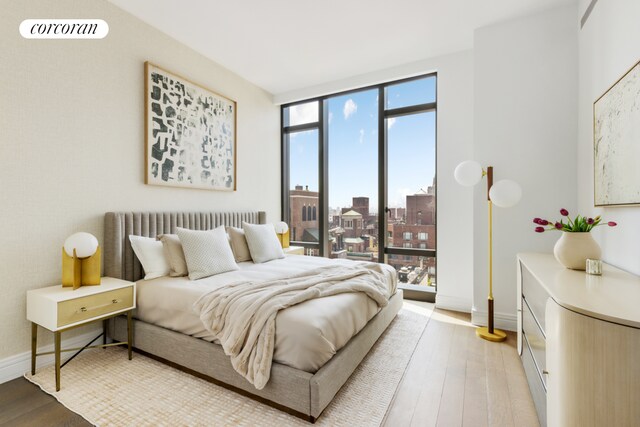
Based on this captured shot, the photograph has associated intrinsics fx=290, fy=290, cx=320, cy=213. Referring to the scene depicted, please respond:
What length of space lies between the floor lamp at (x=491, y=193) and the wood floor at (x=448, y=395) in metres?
0.16

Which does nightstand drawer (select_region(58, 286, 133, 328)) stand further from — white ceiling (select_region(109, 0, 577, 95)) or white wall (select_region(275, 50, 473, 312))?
white wall (select_region(275, 50, 473, 312))

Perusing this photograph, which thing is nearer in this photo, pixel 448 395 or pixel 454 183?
pixel 448 395

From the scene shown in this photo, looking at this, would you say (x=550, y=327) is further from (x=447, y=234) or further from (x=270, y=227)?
(x=270, y=227)

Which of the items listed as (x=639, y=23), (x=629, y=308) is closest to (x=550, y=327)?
(x=629, y=308)

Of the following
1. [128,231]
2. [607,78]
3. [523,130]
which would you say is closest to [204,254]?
[128,231]

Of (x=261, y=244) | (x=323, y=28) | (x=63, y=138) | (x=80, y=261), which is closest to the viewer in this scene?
(x=80, y=261)

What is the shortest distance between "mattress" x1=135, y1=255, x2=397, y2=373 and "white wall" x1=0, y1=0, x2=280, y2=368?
0.74 metres

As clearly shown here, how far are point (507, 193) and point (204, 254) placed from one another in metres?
2.65

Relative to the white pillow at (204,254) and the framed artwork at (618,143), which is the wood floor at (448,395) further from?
the framed artwork at (618,143)

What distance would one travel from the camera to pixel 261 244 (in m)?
3.30

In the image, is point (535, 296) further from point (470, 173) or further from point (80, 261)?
point (80, 261)

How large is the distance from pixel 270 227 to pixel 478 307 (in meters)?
2.47

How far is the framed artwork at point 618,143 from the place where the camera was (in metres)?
1.55

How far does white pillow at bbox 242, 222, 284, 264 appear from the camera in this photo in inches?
128
